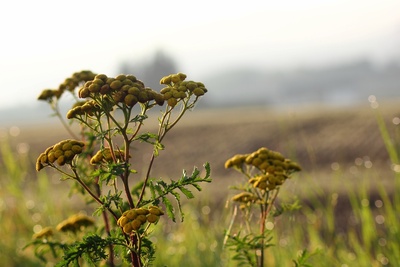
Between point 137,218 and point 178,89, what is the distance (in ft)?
1.73

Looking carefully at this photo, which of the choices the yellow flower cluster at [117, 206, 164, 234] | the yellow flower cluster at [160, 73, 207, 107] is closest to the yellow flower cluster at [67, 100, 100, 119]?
the yellow flower cluster at [160, 73, 207, 107]

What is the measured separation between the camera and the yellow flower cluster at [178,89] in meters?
2.48

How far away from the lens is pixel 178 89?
2.53 meters

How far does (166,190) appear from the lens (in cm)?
247

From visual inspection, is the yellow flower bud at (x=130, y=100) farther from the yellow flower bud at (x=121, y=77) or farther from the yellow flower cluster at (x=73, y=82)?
the yellow flower cluster at (x=73, y=82)

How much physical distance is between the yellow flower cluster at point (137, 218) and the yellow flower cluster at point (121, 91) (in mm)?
370

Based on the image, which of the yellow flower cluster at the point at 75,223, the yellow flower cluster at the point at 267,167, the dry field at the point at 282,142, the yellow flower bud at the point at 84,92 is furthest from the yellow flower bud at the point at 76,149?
the dry field at the point at 282,142

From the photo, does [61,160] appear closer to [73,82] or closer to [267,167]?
[267,167]

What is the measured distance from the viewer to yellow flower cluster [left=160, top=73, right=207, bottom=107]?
8.13ft

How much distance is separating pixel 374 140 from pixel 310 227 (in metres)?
13.2

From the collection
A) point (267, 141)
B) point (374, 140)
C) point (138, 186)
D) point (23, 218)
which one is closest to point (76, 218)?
point (138, 186)

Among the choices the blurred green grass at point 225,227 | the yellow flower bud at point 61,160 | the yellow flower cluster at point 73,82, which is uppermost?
the yellow flower cluster at point 73,82

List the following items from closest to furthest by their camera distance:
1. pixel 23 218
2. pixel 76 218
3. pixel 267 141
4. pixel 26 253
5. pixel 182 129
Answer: pixel 76 218 < pixel 26 253 < pixel 23 218 < pixel 267 141 < pixel 182 129

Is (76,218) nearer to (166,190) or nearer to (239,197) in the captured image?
(239,197)
